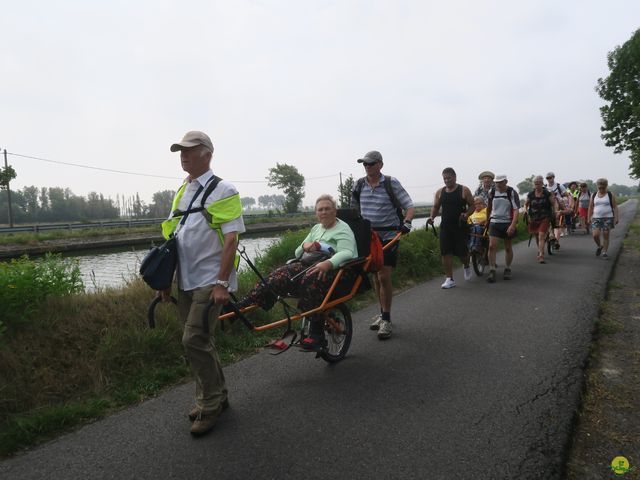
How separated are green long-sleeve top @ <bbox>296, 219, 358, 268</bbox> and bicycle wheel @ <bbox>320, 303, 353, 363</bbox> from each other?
57 cm

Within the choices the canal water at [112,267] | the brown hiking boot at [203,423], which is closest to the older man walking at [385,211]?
the brown hiking boot at [203,423]

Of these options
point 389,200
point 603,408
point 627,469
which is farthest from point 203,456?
point 389,200

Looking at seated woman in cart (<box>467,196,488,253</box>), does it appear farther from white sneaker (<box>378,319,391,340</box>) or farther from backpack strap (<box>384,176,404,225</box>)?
white sneaker (<box>378,319,391,340</box>)

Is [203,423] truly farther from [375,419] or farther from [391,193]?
[391,193]

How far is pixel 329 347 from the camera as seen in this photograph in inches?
159

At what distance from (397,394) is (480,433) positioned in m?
0.73

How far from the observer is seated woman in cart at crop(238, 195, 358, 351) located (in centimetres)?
354

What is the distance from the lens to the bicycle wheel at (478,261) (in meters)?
8.07

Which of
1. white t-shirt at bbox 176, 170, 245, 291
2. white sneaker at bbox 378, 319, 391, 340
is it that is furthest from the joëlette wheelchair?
white sneaker at bbox 378, 319, 391, 340

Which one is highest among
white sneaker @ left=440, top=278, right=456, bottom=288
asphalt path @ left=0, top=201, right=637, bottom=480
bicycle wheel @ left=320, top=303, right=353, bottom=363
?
bicycle wheel @ left=320, top=303, right=353, bottom=363

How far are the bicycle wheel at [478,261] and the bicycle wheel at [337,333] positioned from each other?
478cm

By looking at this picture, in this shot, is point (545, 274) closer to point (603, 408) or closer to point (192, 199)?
point (603, 408)

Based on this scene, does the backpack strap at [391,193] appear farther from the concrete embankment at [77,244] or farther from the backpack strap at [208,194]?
the concrete embankment at [77,244]

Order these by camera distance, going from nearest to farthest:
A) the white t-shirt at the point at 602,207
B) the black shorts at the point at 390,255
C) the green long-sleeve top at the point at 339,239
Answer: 1. the green long-sleeve top at the point at 339,239
2. the black shorts at the point at 390,255
3. the white t-shirt at the point at 602,207
